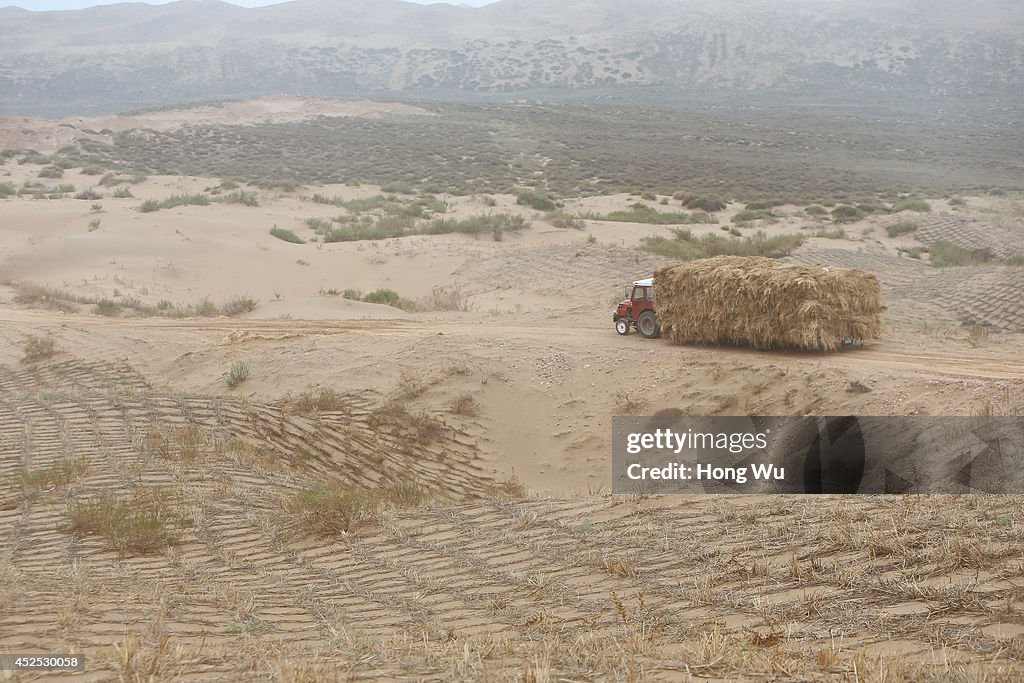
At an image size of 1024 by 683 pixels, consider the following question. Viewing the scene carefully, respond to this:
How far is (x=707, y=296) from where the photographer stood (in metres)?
14.2

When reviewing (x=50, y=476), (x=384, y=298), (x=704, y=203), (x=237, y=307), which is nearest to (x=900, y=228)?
(x=704, y=203)

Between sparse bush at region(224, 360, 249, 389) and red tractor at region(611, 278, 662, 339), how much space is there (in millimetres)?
6499

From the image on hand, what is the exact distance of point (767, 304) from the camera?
1352 cm

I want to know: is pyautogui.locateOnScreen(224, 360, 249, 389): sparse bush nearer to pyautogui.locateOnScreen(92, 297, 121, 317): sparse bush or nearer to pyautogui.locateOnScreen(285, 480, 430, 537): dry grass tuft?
pyautogui.locateOnScreen(285, 480, 430, 537): dry grass tuft

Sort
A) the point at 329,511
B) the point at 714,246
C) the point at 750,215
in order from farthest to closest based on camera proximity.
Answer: the point at 750,215 → the point at 714,246 → the point at 329,511

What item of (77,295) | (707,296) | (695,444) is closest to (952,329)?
(707,296)

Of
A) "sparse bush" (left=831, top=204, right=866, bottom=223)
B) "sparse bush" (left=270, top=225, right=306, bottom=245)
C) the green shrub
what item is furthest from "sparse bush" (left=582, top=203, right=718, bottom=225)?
the green shrub

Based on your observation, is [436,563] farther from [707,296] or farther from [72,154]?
[72,154]

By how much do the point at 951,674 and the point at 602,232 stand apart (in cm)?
2530

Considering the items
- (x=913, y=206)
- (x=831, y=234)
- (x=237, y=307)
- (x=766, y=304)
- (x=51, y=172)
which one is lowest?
(x=237, y=307)

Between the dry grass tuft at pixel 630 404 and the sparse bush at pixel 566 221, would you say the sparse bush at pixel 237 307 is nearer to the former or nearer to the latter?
the dry grass tuft at pixel 630 404

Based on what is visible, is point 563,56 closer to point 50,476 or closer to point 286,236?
point 286,236

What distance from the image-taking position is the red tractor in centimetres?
1543

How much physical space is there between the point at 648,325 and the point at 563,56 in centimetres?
11352
